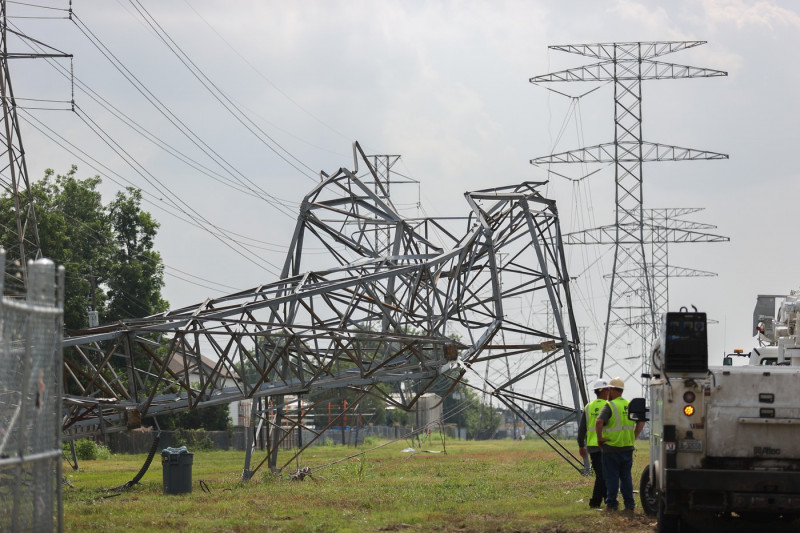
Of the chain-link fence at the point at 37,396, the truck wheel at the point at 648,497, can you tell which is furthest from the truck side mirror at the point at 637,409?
the chain-link fence at the point at 37,396

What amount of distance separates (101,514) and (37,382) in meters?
7.37

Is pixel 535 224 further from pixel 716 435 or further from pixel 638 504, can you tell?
pixel 716 435

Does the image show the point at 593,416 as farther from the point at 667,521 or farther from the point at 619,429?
the point at 667,521

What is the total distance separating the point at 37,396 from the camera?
35.8 ft

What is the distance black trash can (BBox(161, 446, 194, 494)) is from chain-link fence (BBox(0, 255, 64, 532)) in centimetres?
1050

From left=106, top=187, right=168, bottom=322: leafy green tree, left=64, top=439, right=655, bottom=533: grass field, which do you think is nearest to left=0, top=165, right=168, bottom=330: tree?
left=106, top=187, right=168, bottom=322: leafy green tree

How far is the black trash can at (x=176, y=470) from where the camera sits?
74.0ft

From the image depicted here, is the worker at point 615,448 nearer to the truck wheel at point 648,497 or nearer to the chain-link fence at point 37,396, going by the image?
the truck wheel at point 648,497

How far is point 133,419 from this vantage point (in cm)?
2338

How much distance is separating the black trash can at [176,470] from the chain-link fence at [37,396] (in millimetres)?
10498

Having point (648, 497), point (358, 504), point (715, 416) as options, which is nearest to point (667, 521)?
point (715, 416)

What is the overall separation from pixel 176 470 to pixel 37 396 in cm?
1203

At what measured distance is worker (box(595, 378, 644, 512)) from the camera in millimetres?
18188

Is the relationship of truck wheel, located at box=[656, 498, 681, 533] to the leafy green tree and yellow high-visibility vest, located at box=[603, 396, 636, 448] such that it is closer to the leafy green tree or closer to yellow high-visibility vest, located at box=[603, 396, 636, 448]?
yellow high-visibility vest, located at box=[603, 396, 636, 448]
